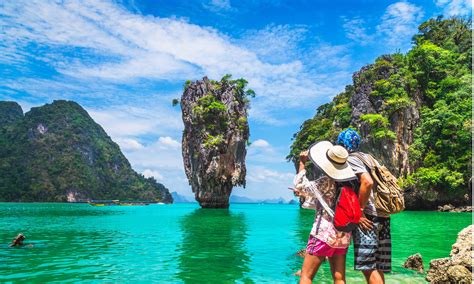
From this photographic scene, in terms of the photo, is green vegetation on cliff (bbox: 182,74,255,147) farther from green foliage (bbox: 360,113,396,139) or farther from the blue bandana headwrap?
the blue bandana headwrap

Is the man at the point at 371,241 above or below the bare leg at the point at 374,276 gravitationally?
above

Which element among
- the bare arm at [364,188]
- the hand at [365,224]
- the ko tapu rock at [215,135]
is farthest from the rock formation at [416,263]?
the ko tapu rock at [215,135]

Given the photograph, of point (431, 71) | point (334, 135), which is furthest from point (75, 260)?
point (431, 71)

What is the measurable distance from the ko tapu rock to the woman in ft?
122

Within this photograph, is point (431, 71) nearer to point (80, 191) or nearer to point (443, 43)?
point (443, 43)

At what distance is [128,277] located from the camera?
23.3 feet

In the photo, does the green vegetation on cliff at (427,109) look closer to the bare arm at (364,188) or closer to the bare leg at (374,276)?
the bare leg at (374,276)

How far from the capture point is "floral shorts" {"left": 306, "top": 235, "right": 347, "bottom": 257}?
3041 mm

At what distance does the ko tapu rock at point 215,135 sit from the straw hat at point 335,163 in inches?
1471

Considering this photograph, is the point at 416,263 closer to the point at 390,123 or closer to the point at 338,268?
the point at 338,268

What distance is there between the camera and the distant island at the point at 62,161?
87.2 metres

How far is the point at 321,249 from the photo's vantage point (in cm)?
304

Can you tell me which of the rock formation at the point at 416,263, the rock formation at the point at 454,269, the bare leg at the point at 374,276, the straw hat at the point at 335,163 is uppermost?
the straw hat at the point at 335,163

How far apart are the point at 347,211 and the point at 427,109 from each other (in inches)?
1424
